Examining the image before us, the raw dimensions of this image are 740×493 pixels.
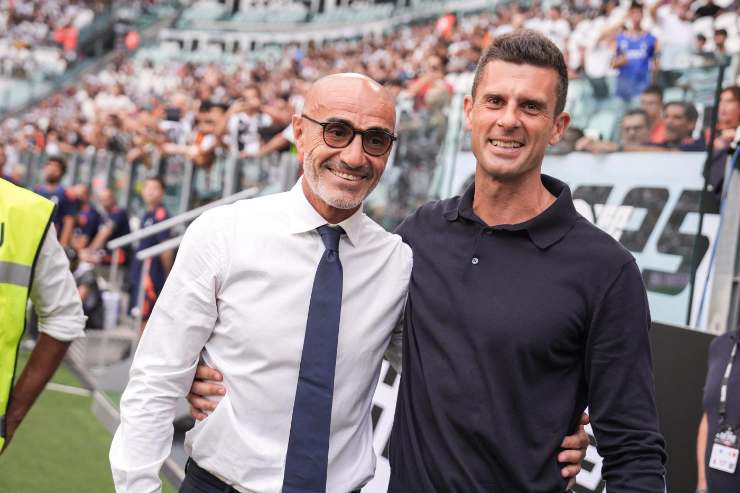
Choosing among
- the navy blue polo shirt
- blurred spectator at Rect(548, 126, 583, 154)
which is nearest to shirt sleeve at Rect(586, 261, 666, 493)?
the navy blue polo shirt

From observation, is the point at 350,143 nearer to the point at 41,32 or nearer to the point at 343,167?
the point at 343,167

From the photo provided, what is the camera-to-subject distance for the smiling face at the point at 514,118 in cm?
183

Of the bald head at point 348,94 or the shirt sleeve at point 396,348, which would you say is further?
the shirt sleeve at point 396,348

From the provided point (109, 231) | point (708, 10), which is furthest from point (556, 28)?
point (109, 231)

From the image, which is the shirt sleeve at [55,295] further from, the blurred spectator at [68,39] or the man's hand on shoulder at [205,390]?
the blurred spectator at [68,39]

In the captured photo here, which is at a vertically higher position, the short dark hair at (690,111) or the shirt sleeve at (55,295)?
the short dark hair at (690,111)

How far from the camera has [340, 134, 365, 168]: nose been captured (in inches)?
73.9

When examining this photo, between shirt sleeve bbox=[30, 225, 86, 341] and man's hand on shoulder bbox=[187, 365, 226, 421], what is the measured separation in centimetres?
67

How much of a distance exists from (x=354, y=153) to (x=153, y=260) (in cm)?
563

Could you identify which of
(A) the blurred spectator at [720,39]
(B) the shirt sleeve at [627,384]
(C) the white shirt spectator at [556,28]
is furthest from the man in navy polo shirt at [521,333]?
(C) the white shirt spectator at [556,28]

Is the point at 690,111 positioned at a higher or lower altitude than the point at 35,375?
higher

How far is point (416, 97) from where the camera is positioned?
6406 millimetres

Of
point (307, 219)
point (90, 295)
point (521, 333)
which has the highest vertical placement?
point (307, 219)

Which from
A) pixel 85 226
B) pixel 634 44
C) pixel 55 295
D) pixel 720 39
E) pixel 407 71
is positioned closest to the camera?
pixel 55 295
